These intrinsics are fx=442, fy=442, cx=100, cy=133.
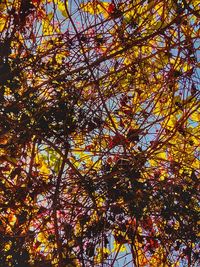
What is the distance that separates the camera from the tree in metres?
2.91

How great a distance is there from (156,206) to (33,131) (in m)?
0.98

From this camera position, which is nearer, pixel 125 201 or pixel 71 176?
pixel 125 201

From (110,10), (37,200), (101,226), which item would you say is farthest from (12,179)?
(110,10)

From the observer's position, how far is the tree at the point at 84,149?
2906 mm

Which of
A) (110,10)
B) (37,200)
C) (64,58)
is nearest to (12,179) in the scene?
(37,200)

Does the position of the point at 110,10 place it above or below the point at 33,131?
above

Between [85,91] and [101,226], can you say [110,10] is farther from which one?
[101,226]

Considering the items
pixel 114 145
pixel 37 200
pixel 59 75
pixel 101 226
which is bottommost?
pixel 101 226

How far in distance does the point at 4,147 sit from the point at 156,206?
3.72 feet

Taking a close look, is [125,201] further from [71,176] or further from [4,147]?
[4,147]

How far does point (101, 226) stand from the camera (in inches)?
117

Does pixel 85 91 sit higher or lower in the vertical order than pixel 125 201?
higher

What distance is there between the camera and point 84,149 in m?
3.23

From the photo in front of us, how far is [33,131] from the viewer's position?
297cm
